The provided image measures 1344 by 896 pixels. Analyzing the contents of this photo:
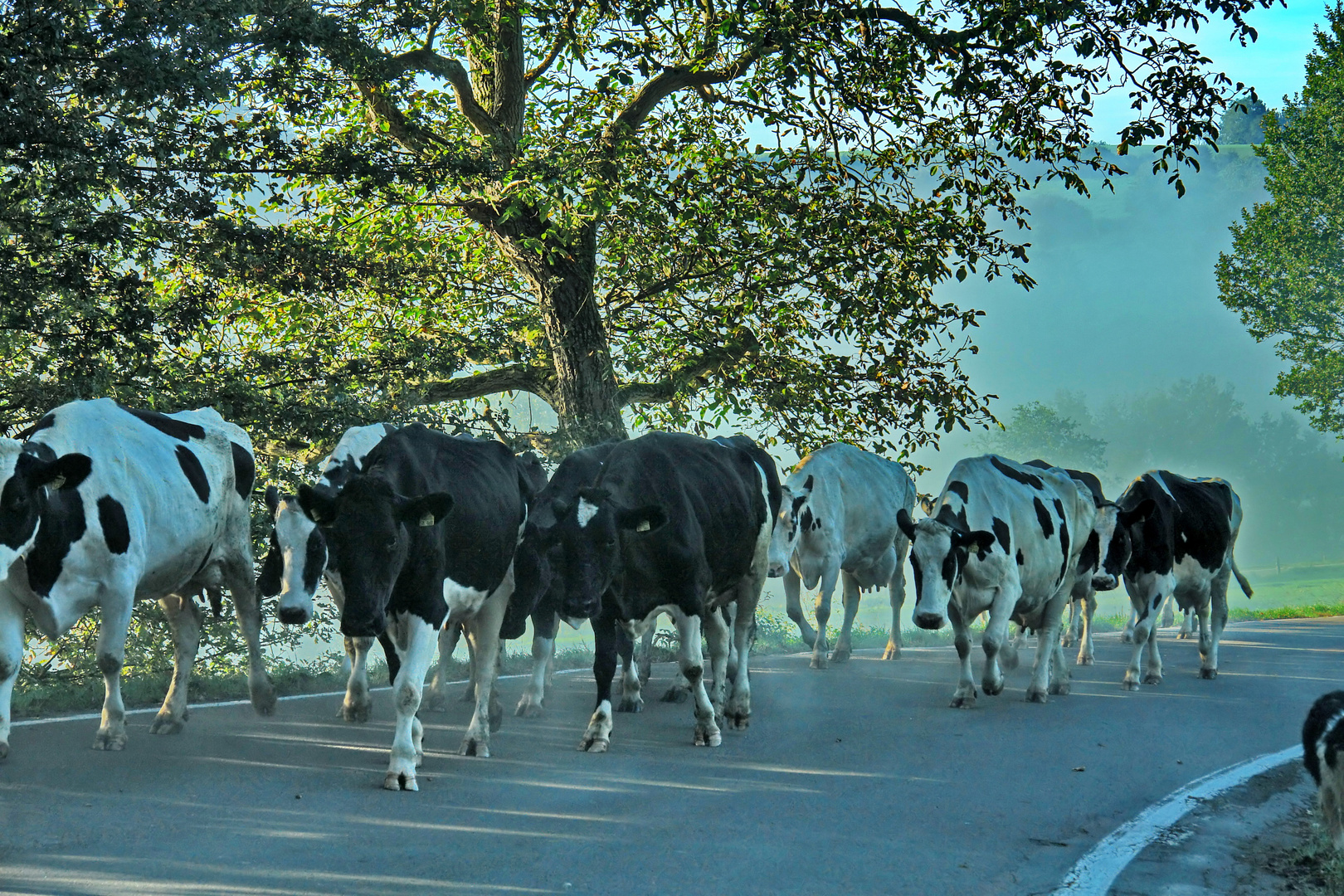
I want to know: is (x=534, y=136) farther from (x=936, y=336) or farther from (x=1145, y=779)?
(x=1145, y=779)

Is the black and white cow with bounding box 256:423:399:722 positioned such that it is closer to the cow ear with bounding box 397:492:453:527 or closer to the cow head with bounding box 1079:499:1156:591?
the cow ear with bounding box 397:492:453:527

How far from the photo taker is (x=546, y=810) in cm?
705

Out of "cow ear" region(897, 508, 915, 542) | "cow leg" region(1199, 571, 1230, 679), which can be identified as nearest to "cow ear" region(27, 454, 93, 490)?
"cow ear" region(897, 508, 915, 542)

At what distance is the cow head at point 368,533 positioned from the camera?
25.0 feet

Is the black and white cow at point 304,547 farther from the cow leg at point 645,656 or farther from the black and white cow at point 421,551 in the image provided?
the cow leg at point 645,656

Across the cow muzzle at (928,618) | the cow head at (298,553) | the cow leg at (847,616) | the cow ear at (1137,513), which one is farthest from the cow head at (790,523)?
the cow head at (298,553)

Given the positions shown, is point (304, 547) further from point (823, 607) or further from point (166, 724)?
point (823, 607)

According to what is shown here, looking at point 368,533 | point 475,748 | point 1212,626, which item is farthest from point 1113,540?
point 368,533

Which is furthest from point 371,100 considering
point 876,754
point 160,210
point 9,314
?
point 876,754

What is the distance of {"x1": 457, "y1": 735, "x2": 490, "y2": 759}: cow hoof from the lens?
8.68 metres

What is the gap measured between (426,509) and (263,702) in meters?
3.54

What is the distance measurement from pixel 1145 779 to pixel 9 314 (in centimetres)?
1083

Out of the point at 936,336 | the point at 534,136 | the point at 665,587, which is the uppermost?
the point at 534,136

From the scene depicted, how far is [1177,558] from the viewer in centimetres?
1486
